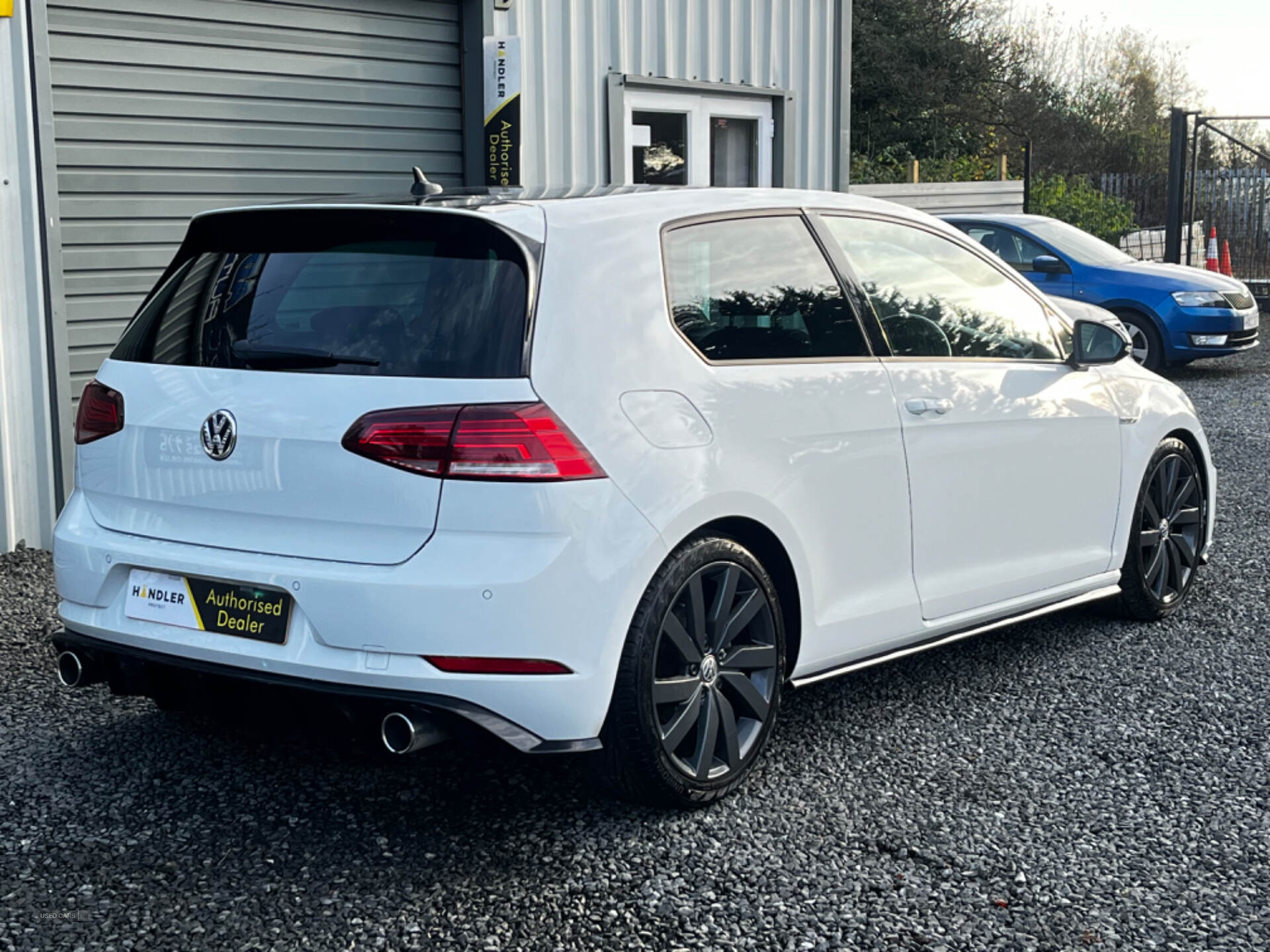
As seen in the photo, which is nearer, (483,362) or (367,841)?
(483,362)

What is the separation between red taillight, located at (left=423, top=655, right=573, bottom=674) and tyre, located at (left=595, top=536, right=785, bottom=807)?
25cm

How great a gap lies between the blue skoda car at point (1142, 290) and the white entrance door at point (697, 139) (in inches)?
141

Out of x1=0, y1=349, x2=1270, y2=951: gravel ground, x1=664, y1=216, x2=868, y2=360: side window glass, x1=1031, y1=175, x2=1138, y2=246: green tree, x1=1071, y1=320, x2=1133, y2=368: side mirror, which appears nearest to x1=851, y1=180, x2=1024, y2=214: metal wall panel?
x1=1031, y1=175, x2=1138, y2=246: green tree

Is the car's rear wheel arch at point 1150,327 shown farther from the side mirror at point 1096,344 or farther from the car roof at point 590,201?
the car roof at point 590,201

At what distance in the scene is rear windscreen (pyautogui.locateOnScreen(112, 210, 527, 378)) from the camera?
3.60 meters

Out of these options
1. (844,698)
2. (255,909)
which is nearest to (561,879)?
(255,909)

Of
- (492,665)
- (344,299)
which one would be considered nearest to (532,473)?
(492,665)

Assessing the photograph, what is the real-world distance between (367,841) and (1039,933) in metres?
1.66

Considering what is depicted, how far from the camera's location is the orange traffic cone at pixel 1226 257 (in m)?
22.2

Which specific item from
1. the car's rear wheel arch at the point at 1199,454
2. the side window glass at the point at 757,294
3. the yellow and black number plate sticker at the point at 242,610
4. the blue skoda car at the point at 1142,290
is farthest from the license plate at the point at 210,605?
the blue skoda car at the point at 1142,290

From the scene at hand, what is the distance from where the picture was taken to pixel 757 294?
14.1 ft

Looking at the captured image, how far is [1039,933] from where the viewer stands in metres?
3.31

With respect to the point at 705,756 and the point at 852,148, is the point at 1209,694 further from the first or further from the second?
the point at 852,148

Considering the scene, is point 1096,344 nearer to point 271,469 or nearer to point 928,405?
point 928,405
